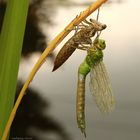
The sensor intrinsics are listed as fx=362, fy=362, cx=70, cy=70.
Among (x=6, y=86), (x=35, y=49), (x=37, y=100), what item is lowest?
(x=6, y=86)

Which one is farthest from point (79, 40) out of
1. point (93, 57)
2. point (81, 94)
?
point (81, 94)

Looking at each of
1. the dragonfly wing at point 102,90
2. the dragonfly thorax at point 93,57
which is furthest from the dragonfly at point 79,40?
the dragonfly wing at point 102,90

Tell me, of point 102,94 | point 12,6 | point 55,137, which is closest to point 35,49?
point 55,137

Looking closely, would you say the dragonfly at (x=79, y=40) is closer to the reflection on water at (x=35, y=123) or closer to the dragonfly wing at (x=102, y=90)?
the dragonfly wing at (x=102, y=90)

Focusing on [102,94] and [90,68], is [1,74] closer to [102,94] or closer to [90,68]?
[90,68]

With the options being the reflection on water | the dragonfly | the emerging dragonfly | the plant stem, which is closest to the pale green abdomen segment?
the emerging dragonfly

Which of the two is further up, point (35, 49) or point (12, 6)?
point (35, 49)

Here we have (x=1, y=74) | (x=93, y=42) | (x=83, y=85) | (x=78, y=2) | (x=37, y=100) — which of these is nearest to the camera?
(x=1, y=74)

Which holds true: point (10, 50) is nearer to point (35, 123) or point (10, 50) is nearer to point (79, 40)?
point (79, 40)
